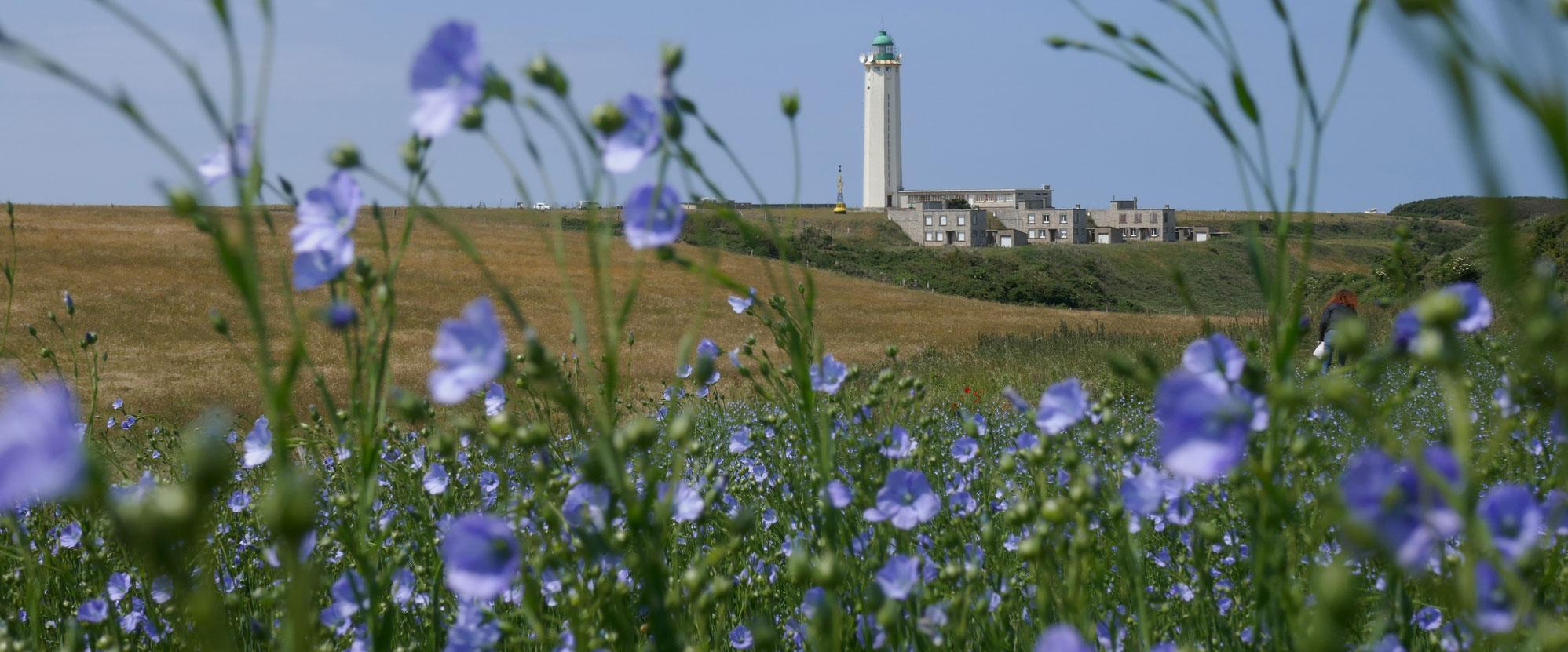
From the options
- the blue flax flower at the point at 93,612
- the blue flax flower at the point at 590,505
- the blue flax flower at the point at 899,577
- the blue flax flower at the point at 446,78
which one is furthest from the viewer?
the blue flax flower at the point at 93,612

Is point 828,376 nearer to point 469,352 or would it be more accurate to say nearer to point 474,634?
point 474,634

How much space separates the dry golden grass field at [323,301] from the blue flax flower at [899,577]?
549 inches

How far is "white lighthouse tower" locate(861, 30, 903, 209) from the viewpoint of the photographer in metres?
84.8

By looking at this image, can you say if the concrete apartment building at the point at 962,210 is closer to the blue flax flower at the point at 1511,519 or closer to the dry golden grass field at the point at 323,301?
the dry golden grass field at the point at 323,301

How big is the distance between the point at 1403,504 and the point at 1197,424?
13cm

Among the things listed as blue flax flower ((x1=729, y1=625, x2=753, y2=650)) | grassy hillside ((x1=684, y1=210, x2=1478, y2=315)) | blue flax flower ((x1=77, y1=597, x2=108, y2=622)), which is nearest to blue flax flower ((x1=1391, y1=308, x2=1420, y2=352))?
blue flax flower ((x1=729, y1=625, x2=753, y2=650))

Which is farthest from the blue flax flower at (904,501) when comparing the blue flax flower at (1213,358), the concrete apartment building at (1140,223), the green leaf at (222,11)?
the concrete apartment building at (1140,223)

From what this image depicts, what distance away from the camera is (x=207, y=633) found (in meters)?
0.62

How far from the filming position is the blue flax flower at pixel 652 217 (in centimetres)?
101

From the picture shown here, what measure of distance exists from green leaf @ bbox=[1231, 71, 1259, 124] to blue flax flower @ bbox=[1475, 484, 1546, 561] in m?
0.35

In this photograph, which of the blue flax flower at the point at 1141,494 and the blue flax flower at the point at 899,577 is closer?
the blue flax flower at the point at 899,577

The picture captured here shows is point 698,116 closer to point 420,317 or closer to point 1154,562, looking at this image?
point 1154,562

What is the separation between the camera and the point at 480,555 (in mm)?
976

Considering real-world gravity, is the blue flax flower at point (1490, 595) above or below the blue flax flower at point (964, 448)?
above
